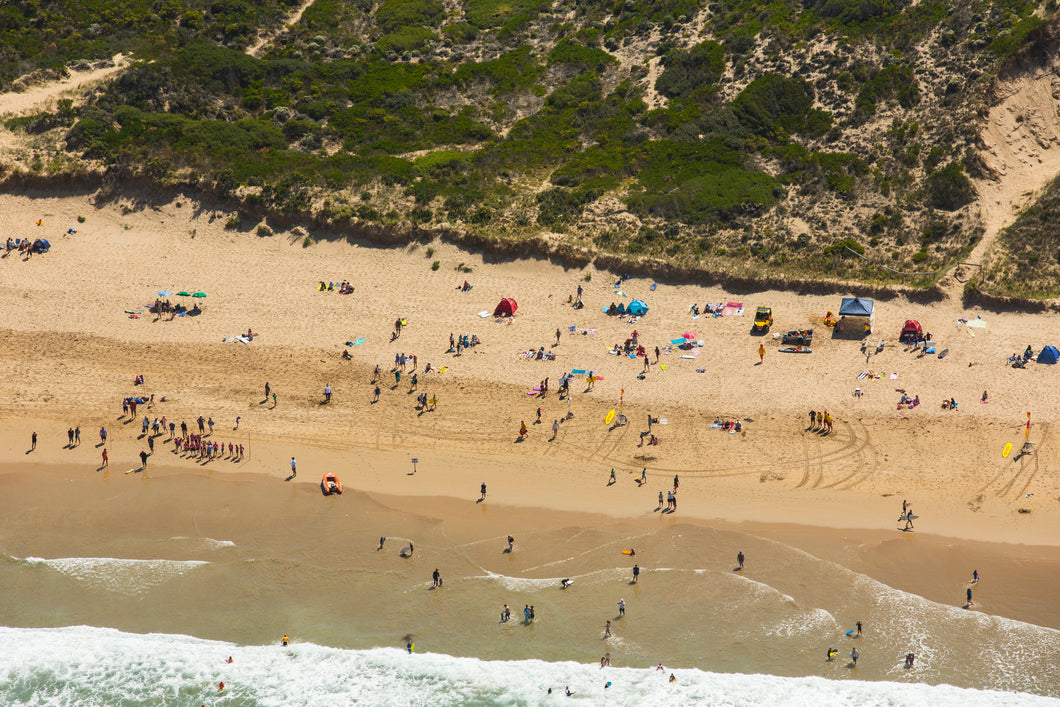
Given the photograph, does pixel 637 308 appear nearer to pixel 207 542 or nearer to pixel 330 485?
pixel 330 485

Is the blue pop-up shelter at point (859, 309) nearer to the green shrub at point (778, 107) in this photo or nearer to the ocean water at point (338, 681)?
the green shrub at point (778, 107)

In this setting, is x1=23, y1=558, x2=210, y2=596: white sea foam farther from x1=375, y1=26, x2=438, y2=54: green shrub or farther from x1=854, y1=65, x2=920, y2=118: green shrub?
x1=375, y1=26, x2=438, y2=54: green shrub

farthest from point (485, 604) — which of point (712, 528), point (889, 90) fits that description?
point (889, 90)

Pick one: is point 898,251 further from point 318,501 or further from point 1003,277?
point 318,501

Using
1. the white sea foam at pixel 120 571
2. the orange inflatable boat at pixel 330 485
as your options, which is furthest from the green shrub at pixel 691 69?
the white sea foam at pixel 120 571

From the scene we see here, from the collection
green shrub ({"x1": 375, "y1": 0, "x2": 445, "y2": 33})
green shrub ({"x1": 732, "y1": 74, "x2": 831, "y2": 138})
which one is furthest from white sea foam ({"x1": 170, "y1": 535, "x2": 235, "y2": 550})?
green shrub ({"x1": 375, "y1": 0, "x2": 445, "y2": 33})

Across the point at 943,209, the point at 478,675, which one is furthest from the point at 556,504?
the point at 943,209
